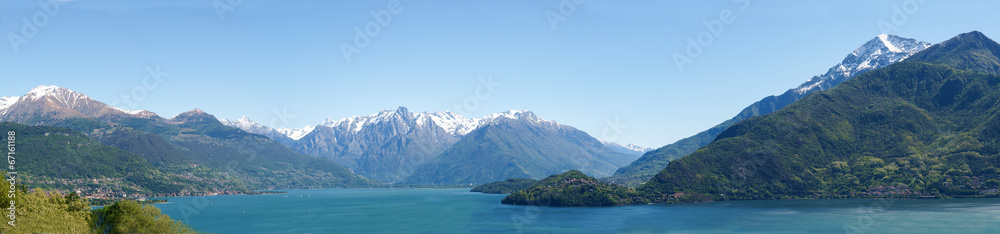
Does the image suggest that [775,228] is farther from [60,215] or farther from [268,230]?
[60,215]

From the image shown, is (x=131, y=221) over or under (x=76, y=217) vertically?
under

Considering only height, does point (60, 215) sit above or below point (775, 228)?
above

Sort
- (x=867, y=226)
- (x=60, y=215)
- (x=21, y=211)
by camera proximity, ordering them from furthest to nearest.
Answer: (x=867, y=226)
(x=60, y=215)
(x=21, y=211)

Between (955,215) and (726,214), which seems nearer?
(955,215)

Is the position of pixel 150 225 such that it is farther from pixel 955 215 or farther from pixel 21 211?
pixel 955 215

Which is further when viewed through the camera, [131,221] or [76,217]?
[131,221]

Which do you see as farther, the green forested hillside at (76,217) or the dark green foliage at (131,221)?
the dark green foliage at (131,221)

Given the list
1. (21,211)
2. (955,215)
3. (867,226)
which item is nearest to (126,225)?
(21,211)

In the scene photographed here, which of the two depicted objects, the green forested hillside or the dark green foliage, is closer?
the green forested hillside

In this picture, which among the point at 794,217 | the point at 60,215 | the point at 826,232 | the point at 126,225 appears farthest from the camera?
the point at 794,217

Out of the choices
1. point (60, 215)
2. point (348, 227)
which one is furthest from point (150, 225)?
point (348, 227)
